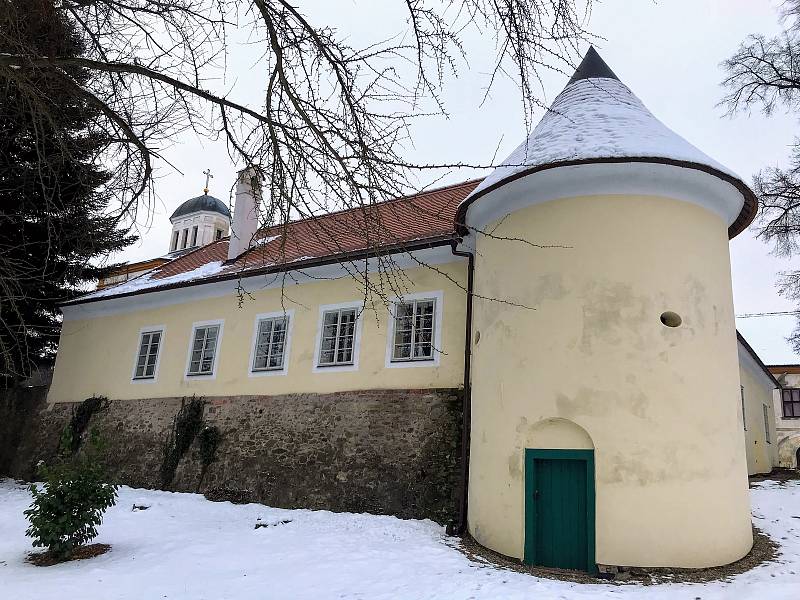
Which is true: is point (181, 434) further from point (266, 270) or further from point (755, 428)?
point (755, 428)

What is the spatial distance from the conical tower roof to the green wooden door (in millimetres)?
3649

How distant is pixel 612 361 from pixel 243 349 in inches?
332

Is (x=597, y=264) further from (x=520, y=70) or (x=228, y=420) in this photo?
(x=228, y=420)

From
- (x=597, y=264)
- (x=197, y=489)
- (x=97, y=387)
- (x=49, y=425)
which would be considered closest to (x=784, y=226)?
(x=597, y=264)

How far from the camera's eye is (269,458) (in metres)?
12.2

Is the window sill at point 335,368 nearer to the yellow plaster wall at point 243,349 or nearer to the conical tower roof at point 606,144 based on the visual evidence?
the yellow plaster wall at point 243,349

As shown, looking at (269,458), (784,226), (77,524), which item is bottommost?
(77,524)

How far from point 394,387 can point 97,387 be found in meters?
9.25

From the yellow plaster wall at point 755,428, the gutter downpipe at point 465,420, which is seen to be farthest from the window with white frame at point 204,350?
the yellow plaster wall at point 755,428

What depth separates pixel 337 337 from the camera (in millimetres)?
12234

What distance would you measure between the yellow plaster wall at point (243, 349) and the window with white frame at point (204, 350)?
217 millimetres

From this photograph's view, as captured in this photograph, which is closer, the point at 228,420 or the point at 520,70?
the point at 520,70

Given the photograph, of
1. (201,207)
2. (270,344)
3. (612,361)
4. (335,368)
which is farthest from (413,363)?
(201,207)

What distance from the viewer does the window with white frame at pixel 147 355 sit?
1533 centimetres
